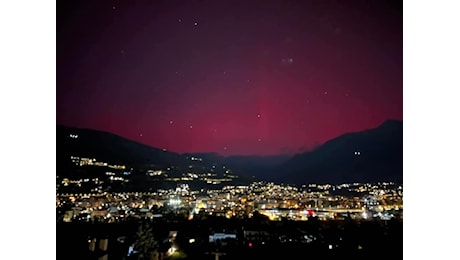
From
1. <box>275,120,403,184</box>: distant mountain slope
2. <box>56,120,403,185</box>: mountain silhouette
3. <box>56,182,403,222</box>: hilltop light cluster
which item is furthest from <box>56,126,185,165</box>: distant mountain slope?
<box>275,120,403,184</box>: distant mountain slope

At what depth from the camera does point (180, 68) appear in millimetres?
3162

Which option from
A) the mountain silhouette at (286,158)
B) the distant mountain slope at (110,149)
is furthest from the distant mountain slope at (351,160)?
the distant mountain slope at (110,149)

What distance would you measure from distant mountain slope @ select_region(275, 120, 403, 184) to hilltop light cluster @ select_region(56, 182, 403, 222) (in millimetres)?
60

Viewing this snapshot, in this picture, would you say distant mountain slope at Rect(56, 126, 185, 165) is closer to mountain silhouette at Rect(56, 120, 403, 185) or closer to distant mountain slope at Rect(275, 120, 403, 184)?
A: mountain silhouette at Rect(56, 120, 403, 185)

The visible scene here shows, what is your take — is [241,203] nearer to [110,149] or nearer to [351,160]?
[351,160]

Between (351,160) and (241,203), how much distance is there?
31.0 inches

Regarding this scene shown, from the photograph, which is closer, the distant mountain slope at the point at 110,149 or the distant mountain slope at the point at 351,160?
the distant mountain slope at the point at 351,160

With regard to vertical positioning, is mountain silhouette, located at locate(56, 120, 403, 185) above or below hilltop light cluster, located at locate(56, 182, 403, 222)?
above

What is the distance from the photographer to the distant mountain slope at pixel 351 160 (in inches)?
111

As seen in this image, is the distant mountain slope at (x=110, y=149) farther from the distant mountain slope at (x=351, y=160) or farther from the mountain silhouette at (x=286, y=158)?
the distant mountain slope at (x=351, y=160)

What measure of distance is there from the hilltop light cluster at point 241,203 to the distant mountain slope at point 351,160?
0.06m

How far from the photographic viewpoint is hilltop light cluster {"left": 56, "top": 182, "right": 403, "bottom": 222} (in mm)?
2871
